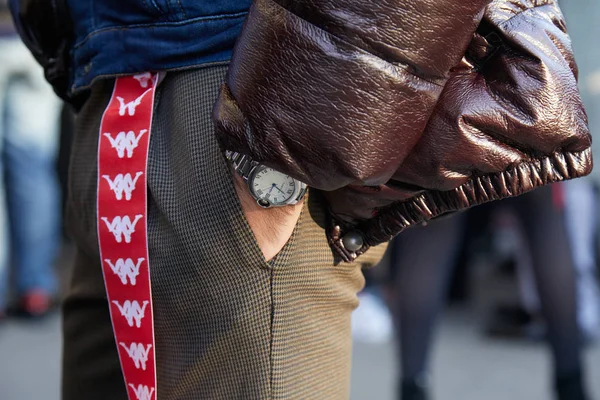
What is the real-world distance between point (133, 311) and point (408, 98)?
0.45m

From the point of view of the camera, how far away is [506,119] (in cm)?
72

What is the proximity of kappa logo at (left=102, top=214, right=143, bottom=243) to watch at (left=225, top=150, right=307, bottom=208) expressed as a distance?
17cm

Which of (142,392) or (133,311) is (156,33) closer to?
(133,311)

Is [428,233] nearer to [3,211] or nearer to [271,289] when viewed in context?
[271,289]

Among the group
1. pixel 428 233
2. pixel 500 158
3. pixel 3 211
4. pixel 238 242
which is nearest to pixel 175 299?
pixel 238 242

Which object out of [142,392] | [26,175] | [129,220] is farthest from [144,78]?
[26,175]

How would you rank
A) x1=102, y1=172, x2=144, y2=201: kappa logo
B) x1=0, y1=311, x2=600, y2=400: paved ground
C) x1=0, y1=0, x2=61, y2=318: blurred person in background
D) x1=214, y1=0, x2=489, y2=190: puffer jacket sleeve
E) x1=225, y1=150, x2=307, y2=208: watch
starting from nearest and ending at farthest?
x1=214, y1=0, x2=489, y2=190: puffer jacket sleeve
x1=225, y1=150, x2=307, y2=208: watch
x1=102, y1=172, x2=144, y2=201: kappa logo
x1=0, y1=311, x2=600, y2=400: paved ground
x1=0, y1=0, x2=61, y2=318: blurred person in background

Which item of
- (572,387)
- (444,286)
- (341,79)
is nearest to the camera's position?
(341,79)

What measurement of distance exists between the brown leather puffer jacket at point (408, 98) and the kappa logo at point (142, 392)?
1.20ft

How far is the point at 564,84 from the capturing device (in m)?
0.73

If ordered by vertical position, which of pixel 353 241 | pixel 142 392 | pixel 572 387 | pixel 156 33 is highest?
pixel 156 33

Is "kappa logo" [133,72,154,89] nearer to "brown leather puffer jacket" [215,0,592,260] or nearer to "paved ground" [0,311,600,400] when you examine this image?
"brown leather puffer jacket" [215,0,592,260]

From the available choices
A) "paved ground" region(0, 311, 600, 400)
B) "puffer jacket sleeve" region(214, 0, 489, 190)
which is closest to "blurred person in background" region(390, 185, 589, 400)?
"paved ground" region(0, 311, 600, 400)

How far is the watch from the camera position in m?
0.75
